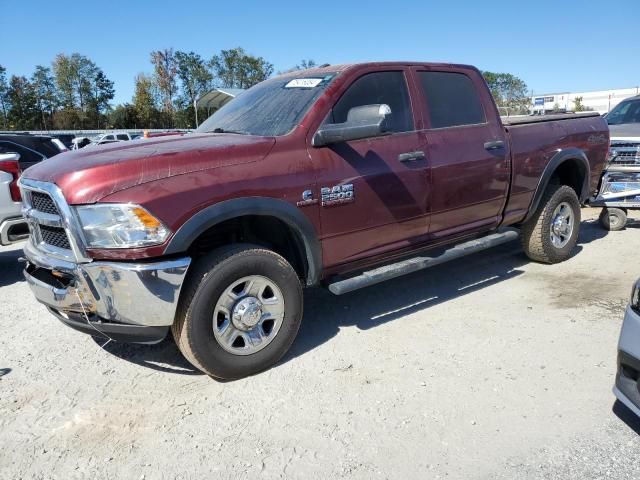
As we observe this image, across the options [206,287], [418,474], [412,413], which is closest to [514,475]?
[418,474]

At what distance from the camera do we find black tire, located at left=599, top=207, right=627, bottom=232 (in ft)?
23.8

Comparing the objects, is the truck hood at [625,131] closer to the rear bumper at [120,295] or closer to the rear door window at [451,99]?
the rear door window at [451,99]

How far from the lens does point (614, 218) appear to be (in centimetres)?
731

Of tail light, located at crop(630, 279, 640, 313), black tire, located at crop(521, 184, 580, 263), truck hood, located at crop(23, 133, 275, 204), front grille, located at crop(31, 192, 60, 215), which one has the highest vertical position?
truck hood, located at crop(23, 133, 275, 204)

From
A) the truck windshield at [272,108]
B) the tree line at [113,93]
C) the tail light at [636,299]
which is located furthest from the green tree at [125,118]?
the tail light at [636,299]

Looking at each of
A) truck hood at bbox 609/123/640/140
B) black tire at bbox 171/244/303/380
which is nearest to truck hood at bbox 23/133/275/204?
black tire at bbox 171/244/303/380

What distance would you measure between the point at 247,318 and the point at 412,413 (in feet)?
3.85

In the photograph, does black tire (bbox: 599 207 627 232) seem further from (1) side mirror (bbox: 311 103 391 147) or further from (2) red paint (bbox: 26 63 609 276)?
(1) side mirror (bbox: 311 103 391 147)

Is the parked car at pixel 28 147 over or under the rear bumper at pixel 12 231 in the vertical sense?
over

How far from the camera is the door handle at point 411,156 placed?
156 inches

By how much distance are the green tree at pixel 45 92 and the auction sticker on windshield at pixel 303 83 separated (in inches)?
2503

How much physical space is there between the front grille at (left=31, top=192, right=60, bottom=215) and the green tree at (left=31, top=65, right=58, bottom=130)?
63.6 m

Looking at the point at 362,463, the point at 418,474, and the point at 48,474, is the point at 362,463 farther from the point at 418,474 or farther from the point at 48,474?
the point at 48,474

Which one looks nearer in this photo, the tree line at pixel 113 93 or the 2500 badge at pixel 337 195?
the 2500 badge at pixel 337 195
